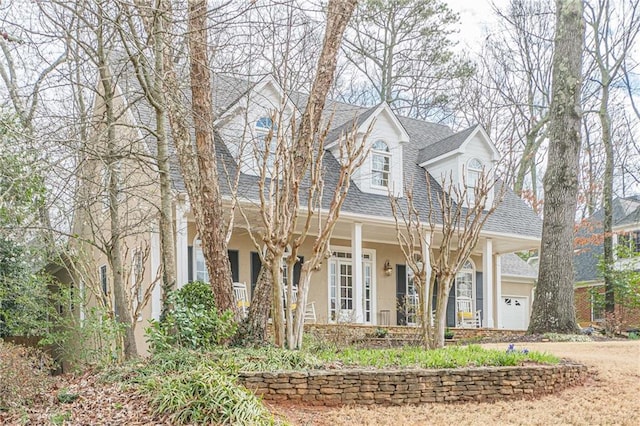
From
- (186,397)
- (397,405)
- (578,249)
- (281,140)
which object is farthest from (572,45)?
(578,249)

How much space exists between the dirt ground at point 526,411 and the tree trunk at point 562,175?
5.56m

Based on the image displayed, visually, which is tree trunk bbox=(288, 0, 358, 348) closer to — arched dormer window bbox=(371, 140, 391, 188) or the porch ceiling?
the porch ceiling

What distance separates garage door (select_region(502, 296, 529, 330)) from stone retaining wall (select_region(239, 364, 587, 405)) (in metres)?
14.1

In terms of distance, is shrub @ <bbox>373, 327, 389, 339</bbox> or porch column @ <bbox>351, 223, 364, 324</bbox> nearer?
shrub @ <bbox>373, 327, 389, 339</bbox>

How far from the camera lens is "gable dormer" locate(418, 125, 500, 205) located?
53.7 ft

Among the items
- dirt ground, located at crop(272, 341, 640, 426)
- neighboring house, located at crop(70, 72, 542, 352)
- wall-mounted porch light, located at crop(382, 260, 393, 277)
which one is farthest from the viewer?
wall-mounted porch light, located at crop(382, 260, 393, 277)

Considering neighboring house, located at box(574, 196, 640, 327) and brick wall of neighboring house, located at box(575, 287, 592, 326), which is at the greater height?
neighboring house, located at box(574, 196, 640, 327)

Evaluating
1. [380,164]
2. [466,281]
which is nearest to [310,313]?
[380,164]

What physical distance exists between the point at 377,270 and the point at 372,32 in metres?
9.20

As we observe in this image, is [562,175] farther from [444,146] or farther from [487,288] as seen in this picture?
[444,146]

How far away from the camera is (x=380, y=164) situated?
15.5 meters

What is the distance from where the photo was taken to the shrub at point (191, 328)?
7.26 meters

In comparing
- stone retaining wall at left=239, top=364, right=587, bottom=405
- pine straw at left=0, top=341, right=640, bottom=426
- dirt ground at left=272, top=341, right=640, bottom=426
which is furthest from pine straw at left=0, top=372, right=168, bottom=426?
dirt ground at left=272, top=341, right=640, bottom=426

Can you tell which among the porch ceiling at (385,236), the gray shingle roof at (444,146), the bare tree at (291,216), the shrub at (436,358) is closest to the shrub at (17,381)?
the bare tree at (291,216)
